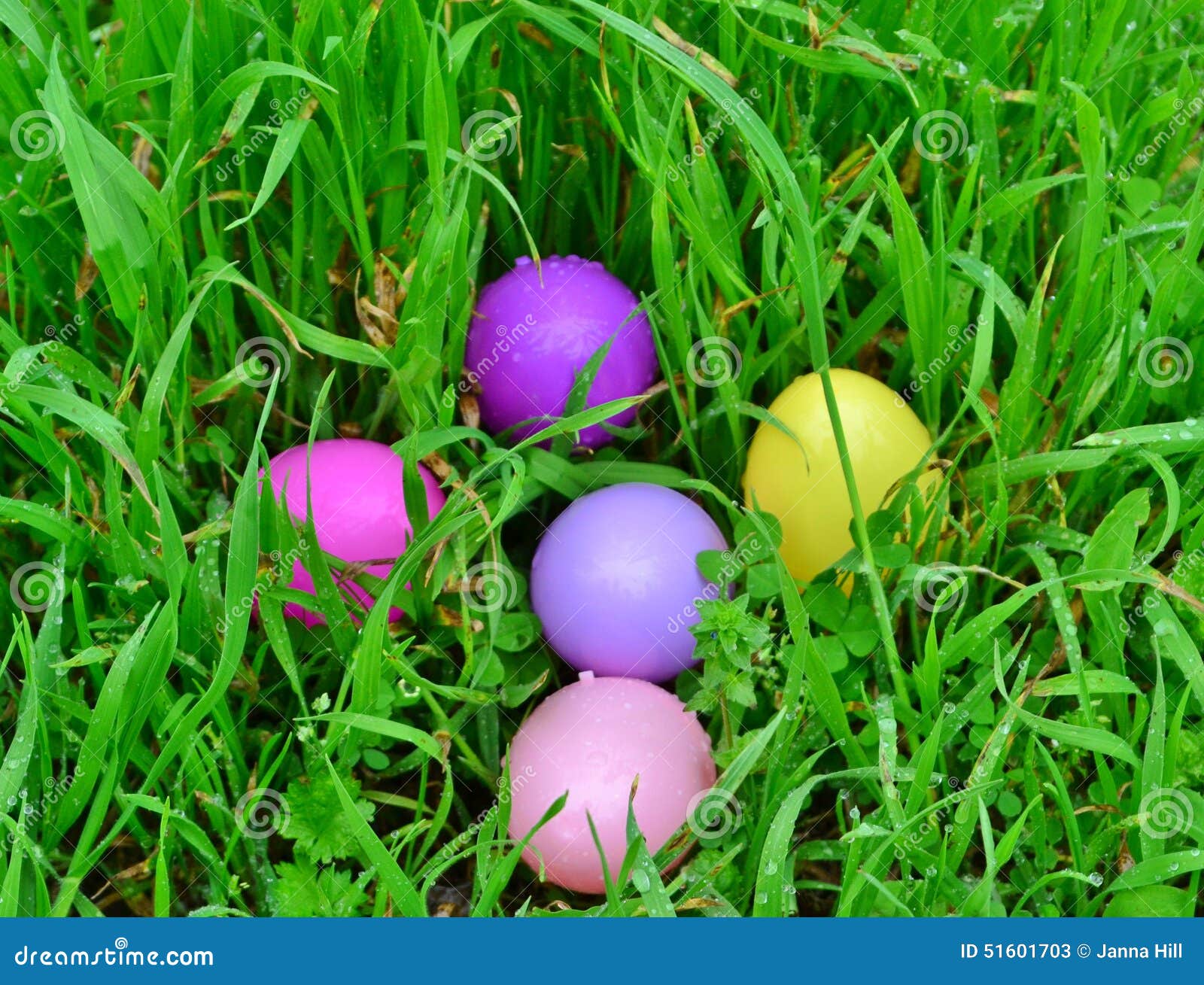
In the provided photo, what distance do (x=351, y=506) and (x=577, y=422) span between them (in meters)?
0.35

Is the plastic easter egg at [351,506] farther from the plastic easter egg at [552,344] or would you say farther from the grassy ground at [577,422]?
the plastic easter egg at [552,344]

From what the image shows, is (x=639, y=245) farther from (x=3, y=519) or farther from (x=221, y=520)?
(x=3, y=519)

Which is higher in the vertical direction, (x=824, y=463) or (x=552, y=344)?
(x=552, y=344)

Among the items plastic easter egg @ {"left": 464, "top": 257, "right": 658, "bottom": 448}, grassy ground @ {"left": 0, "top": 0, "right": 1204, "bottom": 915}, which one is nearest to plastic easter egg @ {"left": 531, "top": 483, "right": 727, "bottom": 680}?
grassy ground @ {"left": 0, "top": 0, "right": 1204, "bottom": 915}

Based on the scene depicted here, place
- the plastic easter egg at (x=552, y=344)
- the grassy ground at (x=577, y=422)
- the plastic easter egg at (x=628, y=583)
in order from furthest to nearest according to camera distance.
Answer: the plastic easter egg at (x=552, y=344) → the plastic easter egg at (x=628, y=583) → the grassy ground at (x=577, y=422)

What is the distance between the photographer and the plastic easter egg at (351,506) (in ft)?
5.86

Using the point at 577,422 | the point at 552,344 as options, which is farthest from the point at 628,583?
the point at 552,344

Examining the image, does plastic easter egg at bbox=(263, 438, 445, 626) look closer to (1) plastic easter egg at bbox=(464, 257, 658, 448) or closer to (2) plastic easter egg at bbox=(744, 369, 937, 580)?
(1) plastic easter egg at bbox=(464, 257, 658, 448)

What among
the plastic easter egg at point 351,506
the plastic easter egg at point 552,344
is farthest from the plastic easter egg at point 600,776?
the plastic easter egg at point 552,344

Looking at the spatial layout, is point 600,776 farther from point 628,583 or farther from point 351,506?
point 351,506

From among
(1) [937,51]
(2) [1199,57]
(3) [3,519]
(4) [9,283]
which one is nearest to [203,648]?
(3) [3,519]

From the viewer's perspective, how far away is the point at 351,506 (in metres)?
1.79

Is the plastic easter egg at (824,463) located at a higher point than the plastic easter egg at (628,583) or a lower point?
higher

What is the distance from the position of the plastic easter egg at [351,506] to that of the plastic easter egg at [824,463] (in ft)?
1.71
